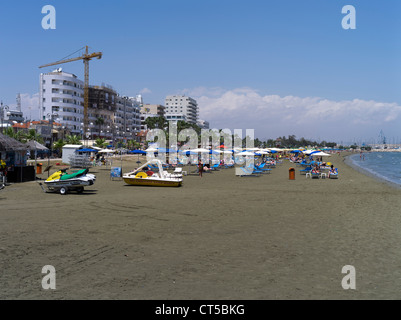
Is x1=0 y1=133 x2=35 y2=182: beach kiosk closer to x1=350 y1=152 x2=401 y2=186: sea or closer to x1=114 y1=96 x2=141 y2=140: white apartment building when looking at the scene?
x1=350 y1=152 x2=401 y2=186: sea

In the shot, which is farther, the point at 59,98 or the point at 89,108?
the point at 89,108

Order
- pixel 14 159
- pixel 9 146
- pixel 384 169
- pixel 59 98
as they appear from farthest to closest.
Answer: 1. pixel 59 98
2. pixel 384 169
3. pixel 14 159
4. pixel 9 146

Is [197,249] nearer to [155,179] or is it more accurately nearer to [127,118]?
[155,179]

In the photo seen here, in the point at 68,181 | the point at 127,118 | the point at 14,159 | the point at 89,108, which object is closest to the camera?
the point at 68,181

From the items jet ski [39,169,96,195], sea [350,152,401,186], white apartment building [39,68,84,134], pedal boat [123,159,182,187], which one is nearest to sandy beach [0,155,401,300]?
jet ski [39,169,96,195]

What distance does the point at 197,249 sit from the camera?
8.38 m

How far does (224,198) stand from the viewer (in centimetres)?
1720

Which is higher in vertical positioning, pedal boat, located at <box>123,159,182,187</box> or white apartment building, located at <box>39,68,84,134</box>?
white apartment building, located at <box>39,68,84,134</box>

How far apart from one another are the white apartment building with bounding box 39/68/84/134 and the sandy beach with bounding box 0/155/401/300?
266 ft

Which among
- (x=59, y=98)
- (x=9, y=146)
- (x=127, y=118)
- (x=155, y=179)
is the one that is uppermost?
(x=59, y=98)

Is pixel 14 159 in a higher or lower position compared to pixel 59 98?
lower

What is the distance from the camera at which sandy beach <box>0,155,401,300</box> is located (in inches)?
234

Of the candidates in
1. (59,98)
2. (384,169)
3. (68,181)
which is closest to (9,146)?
(68,181)

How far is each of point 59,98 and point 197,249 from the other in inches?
3597
